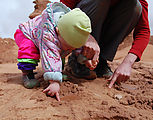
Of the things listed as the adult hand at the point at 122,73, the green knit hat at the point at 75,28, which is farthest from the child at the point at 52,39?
the adult hand at the point at 122,73

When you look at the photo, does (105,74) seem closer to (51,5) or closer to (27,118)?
(51,5)

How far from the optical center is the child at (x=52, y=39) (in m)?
1.28

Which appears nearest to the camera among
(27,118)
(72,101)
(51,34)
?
(27,118)

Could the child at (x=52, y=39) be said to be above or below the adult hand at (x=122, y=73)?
above

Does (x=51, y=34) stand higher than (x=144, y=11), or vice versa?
(x=144, y=11)

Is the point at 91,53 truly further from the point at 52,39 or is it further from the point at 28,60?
the point at 28,60

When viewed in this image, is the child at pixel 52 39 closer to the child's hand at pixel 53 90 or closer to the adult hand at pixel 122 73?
the child's hand at pixel 53 90

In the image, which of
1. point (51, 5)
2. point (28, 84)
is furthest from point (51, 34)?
point (28, 84)

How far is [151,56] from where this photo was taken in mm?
4922

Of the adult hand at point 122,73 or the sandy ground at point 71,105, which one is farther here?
the adult hand at point 122,73

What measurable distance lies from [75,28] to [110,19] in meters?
0.92

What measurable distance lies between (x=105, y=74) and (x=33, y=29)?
1066 mm

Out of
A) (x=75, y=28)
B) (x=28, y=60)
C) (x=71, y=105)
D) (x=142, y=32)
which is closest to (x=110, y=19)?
(x=142, y=32)

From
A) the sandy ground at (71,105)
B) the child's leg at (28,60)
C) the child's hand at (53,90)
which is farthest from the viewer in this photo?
the child's leg at (28,60)
